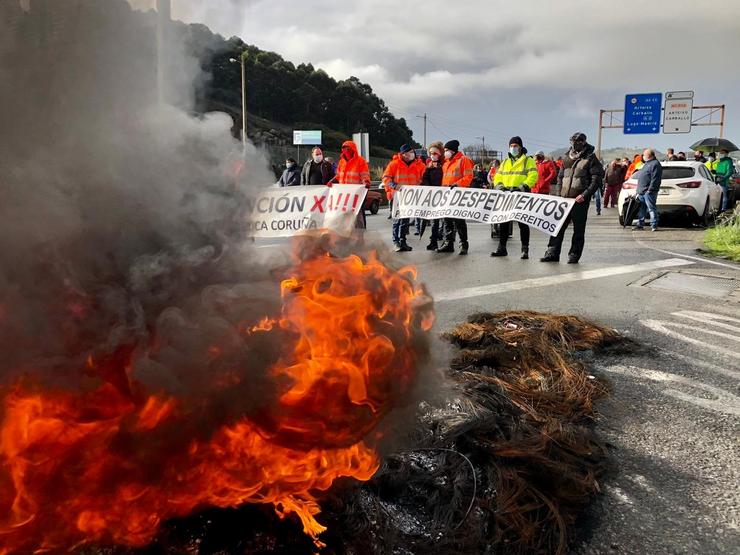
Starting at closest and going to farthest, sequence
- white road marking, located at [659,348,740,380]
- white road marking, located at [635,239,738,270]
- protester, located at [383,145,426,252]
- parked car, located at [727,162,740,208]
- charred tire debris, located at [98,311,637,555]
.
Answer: charred tire debris, located at [98,311,637,555]
white road marking, located at [659,348,740,380]
white road marking, located at [635,239,738,270]
protester, located at [383,145,426,252]
parked car, located at [727,162,740,208]

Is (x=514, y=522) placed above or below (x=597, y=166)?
below

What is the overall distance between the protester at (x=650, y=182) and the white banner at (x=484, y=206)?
5.53 metres

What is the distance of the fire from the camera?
1.70 m

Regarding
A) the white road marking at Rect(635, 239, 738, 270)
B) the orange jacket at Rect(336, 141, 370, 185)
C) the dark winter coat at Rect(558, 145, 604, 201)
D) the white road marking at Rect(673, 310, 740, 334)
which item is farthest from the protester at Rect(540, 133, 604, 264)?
the orange jacket at Rect(336, 141, 370, 185)

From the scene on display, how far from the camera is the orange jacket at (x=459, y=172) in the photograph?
34.6 feet

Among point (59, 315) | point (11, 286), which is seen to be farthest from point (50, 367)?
point (11, 286)

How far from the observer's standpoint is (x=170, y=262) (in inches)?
80.7

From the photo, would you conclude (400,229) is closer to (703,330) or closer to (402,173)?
(402,173)

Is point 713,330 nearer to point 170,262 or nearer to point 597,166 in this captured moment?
point 597,166

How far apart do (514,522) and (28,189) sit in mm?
2193

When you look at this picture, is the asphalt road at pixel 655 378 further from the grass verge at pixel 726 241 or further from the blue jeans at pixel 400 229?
the blue jeans at pixel 400 229

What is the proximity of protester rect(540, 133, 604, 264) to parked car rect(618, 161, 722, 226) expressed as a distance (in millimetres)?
6218

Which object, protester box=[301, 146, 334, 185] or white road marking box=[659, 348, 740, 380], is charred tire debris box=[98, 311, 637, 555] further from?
protester box=[301, 146, 334, 185]

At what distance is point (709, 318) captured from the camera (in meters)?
5.70
